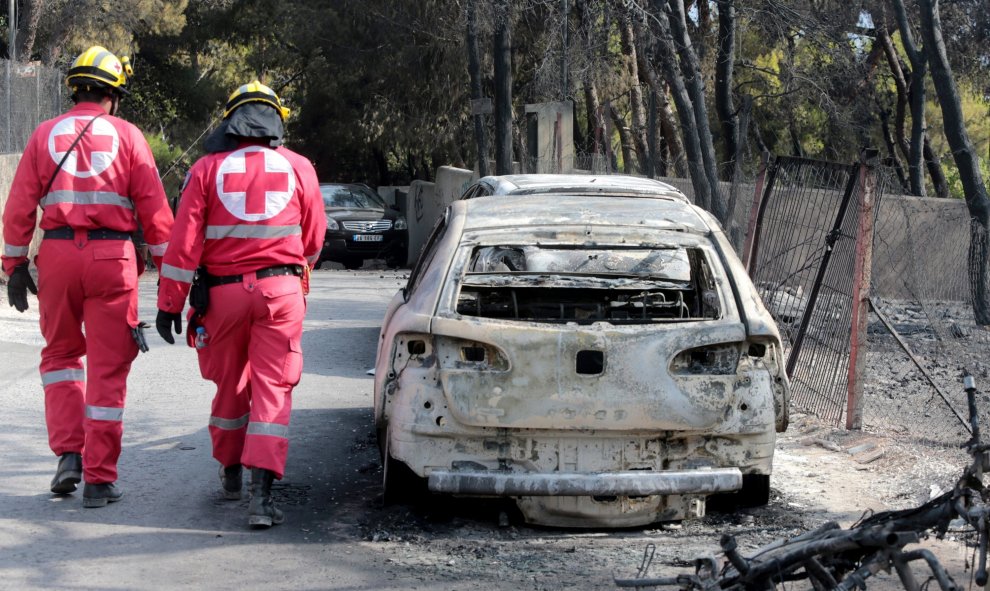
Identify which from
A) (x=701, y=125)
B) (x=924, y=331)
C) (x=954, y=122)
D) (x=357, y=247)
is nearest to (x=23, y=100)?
(x=357, y=247)

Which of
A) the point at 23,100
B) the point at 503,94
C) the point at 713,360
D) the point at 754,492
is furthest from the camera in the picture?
the point at 503,94

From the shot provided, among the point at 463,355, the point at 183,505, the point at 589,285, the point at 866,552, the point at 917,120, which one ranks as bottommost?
the point at 183,505

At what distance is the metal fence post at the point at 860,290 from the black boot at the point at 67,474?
4.50 meters

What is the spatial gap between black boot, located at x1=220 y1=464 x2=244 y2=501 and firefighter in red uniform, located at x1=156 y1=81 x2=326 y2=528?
12cm

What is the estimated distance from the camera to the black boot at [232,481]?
6.05 meters

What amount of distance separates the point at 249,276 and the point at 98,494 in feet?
4.13

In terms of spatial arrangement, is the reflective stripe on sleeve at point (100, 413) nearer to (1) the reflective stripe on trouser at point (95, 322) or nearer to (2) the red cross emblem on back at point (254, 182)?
(1) the reflective stripe on trouser at point (95, 322)

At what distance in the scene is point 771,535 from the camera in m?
5.55

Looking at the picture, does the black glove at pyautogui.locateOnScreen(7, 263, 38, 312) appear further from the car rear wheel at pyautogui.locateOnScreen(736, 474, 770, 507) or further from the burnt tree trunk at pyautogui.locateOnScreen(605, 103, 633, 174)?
the burnt tree trunk at pyautogui.locateOnScreen(605, 103, 633, 174)

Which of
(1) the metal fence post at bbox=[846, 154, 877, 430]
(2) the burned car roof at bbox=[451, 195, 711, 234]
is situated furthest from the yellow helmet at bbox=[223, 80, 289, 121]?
(1) the metal fence post at bbox=[846, 154, 877, 430]

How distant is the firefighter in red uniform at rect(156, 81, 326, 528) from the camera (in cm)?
568

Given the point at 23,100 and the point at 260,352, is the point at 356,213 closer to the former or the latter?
the point at 23,100

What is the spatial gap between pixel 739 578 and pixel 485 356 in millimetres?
2209

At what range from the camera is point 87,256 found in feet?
19.4
